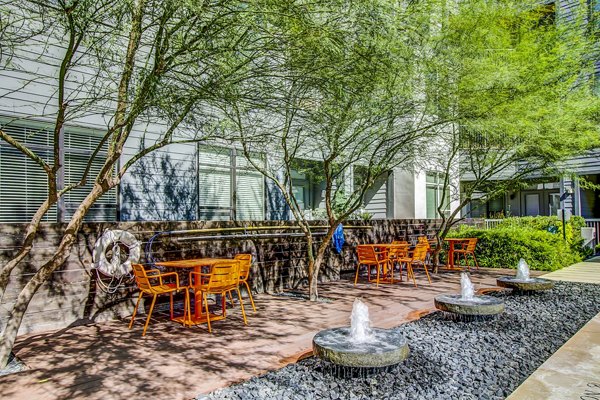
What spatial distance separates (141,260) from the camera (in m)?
6.18

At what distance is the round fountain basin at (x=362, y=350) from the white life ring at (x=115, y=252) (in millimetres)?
2986

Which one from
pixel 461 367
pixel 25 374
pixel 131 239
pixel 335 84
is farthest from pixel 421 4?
pixel 25 374

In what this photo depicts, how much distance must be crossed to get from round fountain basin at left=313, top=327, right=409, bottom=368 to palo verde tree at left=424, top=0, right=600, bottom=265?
386 centimetres

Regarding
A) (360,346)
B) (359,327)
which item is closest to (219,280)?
(359,327)

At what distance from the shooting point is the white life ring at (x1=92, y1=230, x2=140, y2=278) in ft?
18.6

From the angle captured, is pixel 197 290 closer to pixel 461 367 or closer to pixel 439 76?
pixel 461 367

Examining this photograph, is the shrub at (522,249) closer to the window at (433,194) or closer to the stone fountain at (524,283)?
the window at (433,194)

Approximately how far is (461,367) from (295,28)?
3255mm

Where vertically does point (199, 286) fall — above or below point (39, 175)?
below

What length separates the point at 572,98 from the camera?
344 inches

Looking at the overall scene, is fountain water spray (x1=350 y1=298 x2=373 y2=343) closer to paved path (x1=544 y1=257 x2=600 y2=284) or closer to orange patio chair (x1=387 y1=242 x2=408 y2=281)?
orange patio chair (x1=387 y1=242 x2=408 y2=281)

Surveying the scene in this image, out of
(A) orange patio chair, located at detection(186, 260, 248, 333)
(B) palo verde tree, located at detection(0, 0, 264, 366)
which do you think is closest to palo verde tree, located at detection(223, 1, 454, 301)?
(B) palo verde tree, located at detection(0, 0, 264, 366)

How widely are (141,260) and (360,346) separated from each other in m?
3.64

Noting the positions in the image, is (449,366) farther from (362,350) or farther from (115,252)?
(115,252)
